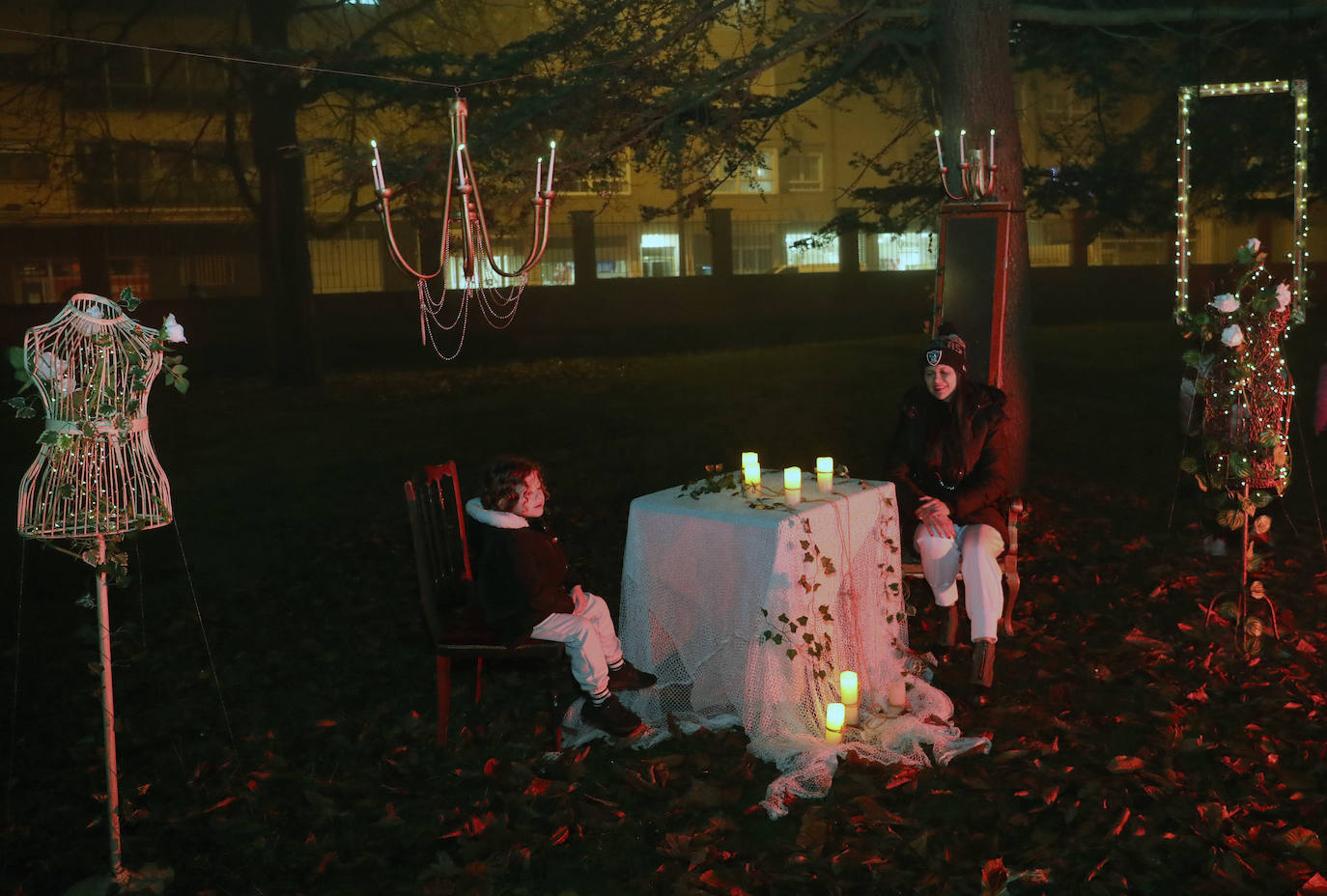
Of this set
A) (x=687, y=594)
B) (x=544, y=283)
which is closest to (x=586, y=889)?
(x=687, y=594)

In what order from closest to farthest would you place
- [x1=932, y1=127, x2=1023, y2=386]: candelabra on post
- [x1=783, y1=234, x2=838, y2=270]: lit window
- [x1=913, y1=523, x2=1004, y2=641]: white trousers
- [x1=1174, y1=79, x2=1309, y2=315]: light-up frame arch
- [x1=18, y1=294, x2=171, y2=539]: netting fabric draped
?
[x1=18, y1=294, x2=171, y2=539]: netting fabric draped → [x1=913, y1=523, x2=1004, y2=641]: white trousers → [x1=1174, y1=79, x2=1309, y2=315]: light-up frame arch → [x1=932, y1=127, x2=1023, y2=386]: candelabra on post → [x1=783, y1=234, x2=838, y2=270]: lit window

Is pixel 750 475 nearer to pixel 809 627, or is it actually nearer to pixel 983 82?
pixel 809 627

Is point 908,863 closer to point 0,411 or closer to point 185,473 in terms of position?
point 185,473

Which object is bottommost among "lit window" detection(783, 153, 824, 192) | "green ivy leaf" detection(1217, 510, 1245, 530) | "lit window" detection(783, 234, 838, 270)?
"green ivy leaf" detection(1217, 510, 1245, 530)

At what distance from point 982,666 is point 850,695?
765mm

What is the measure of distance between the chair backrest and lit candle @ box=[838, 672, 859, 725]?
63.6 inches

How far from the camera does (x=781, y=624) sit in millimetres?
4719

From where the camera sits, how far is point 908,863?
3.90 m

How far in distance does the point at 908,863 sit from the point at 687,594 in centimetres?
150

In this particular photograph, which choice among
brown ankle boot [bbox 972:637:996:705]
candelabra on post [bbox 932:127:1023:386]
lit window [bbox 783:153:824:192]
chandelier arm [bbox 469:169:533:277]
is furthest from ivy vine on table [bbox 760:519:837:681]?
lit window [bbox 783:153:824:192]

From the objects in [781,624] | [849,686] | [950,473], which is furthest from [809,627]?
[950,473]

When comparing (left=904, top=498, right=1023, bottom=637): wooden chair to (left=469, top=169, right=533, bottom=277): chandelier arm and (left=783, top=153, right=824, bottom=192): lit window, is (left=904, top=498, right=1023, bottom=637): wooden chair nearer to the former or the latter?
(left=469, top=169, right=533, bottom=277): chandelier arm

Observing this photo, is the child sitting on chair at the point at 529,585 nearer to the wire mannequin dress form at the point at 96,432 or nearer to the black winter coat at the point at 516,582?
the black winter coat at the point at 516,582

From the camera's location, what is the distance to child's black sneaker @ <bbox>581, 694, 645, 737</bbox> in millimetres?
4840
